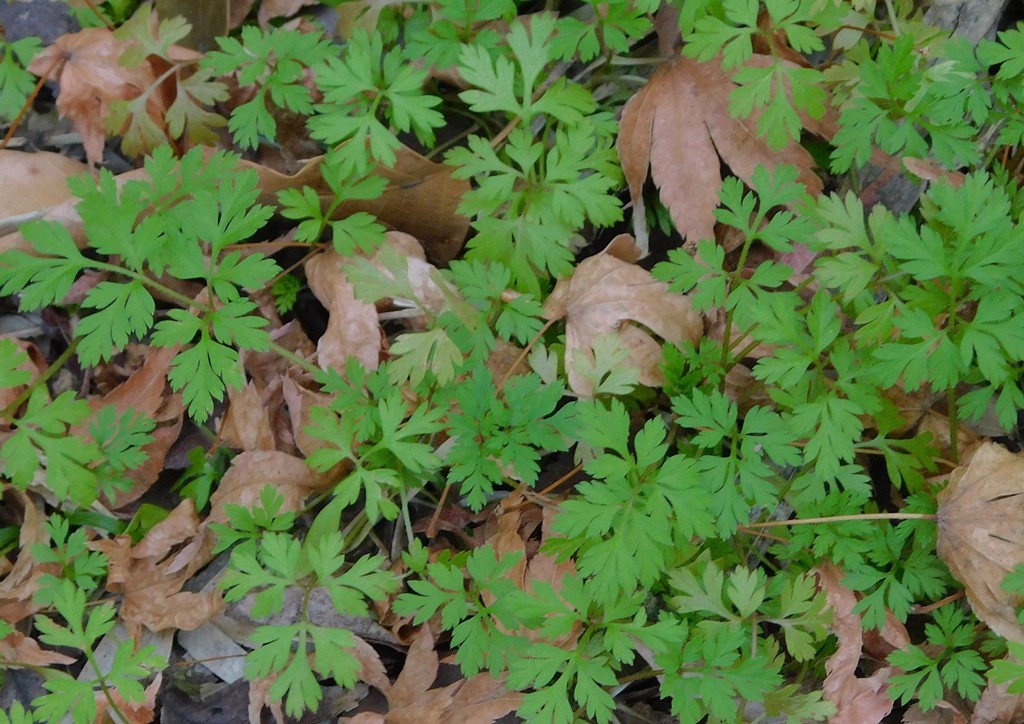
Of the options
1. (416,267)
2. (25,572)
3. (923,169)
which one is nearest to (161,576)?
(25,572)

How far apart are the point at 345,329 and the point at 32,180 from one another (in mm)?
1154

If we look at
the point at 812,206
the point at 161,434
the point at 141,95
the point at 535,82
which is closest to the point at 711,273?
the point at 812,206

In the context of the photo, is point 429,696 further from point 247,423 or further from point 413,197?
point 413,197

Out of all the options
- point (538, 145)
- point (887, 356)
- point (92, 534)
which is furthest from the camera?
point (92, 534)

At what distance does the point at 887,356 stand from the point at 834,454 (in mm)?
259

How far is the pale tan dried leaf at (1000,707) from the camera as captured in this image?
198 cm

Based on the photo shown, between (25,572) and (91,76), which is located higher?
(91,76)

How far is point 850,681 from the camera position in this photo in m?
1.99

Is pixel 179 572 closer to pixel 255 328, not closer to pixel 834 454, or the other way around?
pixel 255 328

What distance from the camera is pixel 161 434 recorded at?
2.42 metres

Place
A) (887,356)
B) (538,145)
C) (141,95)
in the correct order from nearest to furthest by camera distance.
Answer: (887,356) → (538,145) → (141,95)

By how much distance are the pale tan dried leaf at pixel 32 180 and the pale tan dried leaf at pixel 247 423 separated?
34.6 inches

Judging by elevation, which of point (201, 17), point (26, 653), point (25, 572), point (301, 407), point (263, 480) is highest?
point (201, 17)

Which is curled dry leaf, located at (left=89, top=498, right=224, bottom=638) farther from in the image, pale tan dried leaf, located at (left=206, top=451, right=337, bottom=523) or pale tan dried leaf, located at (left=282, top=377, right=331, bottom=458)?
pale tan dried leaf, located at (left=282, top=377, right=331, bottom=458)
